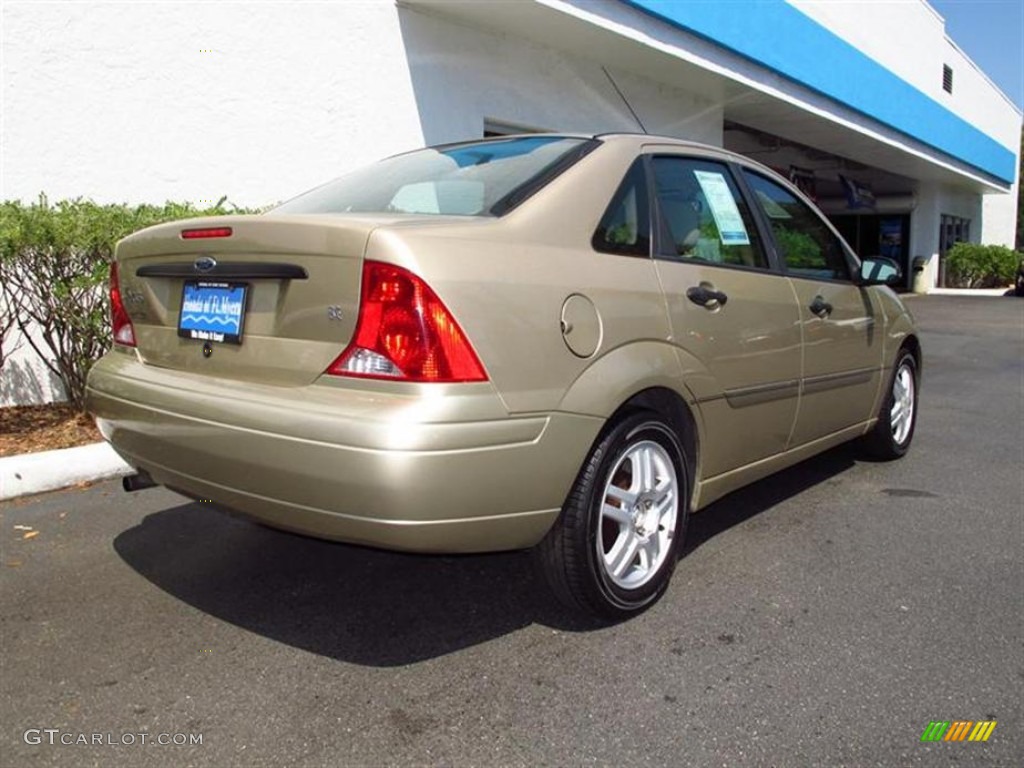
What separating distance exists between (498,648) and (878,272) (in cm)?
295

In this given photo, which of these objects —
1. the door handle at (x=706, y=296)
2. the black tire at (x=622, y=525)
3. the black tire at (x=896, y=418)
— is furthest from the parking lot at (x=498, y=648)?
the door handle at (x=706, y=296)

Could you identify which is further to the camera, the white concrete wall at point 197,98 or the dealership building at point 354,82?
the dealership building at point 354,82

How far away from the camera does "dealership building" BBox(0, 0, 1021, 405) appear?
6266 millimetres

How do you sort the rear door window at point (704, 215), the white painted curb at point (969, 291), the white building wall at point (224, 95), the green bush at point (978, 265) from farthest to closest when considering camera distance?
the green bush at point (978, 265) < the white painted curb at point (969, 291) < the white building wall at point (224, 95) < the rear door window at point (704, 215)

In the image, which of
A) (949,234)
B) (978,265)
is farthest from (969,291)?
(949,234)

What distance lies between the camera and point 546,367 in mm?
2539

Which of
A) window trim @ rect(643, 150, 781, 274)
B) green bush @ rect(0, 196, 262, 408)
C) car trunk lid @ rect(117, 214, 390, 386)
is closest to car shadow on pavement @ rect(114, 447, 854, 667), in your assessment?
car trunk lid @ rect(117, 214, 390, 386)

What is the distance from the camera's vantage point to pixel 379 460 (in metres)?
2.28

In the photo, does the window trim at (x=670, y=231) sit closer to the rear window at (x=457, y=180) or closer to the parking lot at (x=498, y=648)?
the rear window at (x=457, y=180)

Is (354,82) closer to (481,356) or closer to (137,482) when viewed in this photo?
(137,482)

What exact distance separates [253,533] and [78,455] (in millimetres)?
1510

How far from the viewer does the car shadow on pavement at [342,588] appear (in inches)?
113

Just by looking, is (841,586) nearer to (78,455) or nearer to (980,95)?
(78,455)

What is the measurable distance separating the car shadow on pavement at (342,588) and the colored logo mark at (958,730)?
1071 millimetres
